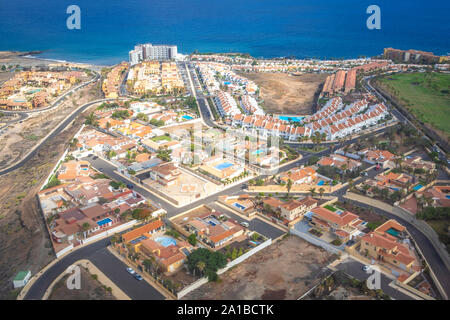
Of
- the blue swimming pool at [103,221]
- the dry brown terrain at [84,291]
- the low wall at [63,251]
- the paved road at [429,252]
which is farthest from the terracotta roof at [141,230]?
the paved road at [429,252]

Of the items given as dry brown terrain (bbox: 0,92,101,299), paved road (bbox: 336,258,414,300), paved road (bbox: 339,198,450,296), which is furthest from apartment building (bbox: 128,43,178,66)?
paved road (bbox: 336,258,414,300)

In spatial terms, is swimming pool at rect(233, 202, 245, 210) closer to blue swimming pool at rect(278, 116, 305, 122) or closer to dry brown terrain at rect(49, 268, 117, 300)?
dry brown terrain at rect(49, 268, 117, 300)

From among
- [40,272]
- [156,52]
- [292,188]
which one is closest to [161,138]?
[292,188]

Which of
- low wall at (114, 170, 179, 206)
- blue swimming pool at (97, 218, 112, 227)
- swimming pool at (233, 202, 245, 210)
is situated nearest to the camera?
blue swimming pool at (97, 218, 112, 227)

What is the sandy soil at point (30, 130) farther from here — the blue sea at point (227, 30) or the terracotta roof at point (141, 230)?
the blue sea at point (227, 30)

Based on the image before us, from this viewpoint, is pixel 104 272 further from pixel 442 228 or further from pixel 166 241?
pixel 442 228
